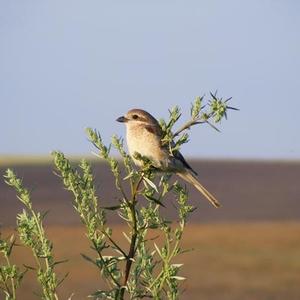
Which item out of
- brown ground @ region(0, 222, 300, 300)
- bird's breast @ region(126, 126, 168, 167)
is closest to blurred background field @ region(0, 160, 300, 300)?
brown ground @ region(0, 222, 300, 300)

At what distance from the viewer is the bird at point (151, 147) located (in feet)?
17.1

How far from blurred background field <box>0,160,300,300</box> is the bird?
153 centimetres

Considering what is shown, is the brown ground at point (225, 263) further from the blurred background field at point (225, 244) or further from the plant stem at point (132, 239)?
the plant stem at point (132, 239)

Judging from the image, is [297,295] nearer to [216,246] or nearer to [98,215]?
[216,246]

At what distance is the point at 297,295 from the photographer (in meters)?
23.7

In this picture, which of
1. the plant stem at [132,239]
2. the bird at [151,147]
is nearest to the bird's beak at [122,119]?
the bird at [151,147]

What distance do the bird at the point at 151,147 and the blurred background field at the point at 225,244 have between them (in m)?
1.53

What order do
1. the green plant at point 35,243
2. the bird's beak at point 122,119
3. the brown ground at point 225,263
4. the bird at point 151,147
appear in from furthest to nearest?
the brown ground at point 225,263 < the bird's beak at point 122,119 < the bird at point 151,147 < the green plant at point 35,243

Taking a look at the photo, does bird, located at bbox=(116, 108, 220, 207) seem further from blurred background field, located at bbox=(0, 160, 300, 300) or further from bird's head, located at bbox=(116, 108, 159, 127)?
blurred background field, located at bbox=(0, 160, 300, 300)

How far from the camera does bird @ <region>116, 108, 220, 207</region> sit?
17.1 feet

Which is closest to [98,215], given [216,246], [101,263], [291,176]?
[101,263]

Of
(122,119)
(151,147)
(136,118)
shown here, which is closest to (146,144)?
(151,147)

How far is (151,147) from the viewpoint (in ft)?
17.3

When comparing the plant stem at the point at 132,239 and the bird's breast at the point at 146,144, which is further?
the bird's breast at the point at 146,144
